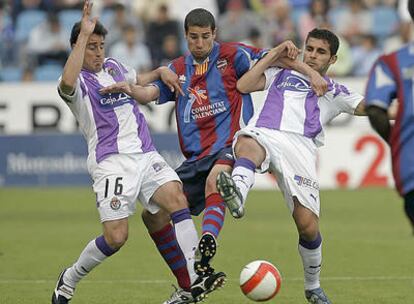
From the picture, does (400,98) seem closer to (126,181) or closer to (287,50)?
(287,50)

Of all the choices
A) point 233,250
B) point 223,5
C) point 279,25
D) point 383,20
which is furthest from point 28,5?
point 233,250

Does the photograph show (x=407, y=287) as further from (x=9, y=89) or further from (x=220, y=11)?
(x=220, y=11)

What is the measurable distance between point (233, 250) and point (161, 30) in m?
10.7

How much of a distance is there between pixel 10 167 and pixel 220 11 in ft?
21.8

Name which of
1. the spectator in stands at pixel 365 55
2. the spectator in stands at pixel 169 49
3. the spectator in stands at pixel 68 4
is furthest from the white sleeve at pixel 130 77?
the spectator in stands at pixel 68 4

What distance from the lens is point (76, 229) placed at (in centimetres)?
1533

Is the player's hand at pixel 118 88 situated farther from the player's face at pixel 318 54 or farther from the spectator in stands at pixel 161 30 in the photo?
the spectator in stands at pixel 161 30

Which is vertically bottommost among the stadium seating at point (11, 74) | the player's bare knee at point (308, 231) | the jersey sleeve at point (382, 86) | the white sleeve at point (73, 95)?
the stadium seating at point (11, 74)

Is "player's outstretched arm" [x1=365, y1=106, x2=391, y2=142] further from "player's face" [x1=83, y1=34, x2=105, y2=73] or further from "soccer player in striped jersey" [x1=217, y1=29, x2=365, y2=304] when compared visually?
"player's face" [x1=83, y1=34, x2=105, y2=73]

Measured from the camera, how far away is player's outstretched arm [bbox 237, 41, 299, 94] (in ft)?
30.0

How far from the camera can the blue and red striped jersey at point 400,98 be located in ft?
23.1

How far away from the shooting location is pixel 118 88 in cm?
900

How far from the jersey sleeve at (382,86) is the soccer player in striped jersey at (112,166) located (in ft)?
7.81

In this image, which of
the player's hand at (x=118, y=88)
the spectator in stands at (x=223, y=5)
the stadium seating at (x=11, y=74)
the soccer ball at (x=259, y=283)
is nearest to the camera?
the soccer ball at (x=259, y=283)
